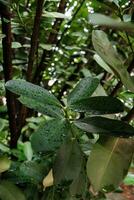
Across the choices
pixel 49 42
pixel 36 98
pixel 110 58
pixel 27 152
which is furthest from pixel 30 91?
pixel 49 42

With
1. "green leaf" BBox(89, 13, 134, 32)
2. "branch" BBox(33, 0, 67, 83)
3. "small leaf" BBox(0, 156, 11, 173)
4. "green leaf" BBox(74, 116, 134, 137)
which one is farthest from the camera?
"branch" BBox(33, 0, 67, 83)

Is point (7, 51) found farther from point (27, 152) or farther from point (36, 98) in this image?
point (27, 152)

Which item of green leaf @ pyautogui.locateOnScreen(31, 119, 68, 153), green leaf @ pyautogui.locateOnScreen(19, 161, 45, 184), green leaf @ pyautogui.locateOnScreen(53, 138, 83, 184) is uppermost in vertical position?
green leaf @ pyautogui.locateOnScreen(31, 119, 68, 153)

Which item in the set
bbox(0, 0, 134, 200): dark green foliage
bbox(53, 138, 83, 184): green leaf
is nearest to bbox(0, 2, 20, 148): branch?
bbox(0, 0, 134, 200): dark green foliage

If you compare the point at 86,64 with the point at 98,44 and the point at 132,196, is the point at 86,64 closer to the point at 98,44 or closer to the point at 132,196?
the point at 132,196

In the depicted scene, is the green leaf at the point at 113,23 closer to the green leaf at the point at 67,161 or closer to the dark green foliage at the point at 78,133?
the dark green foliage at the point at 78,133

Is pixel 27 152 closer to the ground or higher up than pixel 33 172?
closer to the ground

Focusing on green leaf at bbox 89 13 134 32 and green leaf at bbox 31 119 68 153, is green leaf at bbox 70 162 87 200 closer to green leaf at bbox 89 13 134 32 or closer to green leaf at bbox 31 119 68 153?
green leaf at bbox 31 119 68 153
